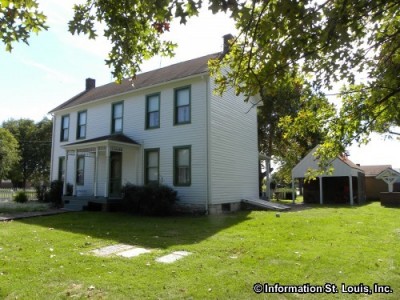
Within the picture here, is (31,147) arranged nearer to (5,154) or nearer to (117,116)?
(5,154)

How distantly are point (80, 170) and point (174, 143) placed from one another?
23.8 ft

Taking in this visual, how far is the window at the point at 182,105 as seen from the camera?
639 inches

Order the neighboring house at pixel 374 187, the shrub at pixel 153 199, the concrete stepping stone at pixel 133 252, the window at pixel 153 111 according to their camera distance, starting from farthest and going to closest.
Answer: the neighboring house at pixel 374 187 < the window at pixel 153 111 < the shrub at pixel 153 199 < the concrete stepping stone at pixel 133 252

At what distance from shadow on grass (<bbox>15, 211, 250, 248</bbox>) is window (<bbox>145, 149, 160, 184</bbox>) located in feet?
9.37

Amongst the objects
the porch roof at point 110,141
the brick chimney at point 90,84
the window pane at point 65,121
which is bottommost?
the porch roof at point 110,141

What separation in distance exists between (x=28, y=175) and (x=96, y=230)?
174 ft

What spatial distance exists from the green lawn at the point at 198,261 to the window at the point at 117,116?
8.78m

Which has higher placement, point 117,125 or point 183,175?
point 117,125

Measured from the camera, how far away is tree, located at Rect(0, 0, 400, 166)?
3600mm

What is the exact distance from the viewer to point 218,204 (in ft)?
51.5

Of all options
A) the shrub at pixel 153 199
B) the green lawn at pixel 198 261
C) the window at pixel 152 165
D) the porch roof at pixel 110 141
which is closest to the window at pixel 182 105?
the window at pixel 152 165

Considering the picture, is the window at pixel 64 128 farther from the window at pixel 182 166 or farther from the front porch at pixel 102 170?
the window at pixel 182 166

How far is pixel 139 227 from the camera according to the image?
11133 millimetres

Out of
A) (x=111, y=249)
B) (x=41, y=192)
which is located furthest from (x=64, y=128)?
(x=111, y=249)
